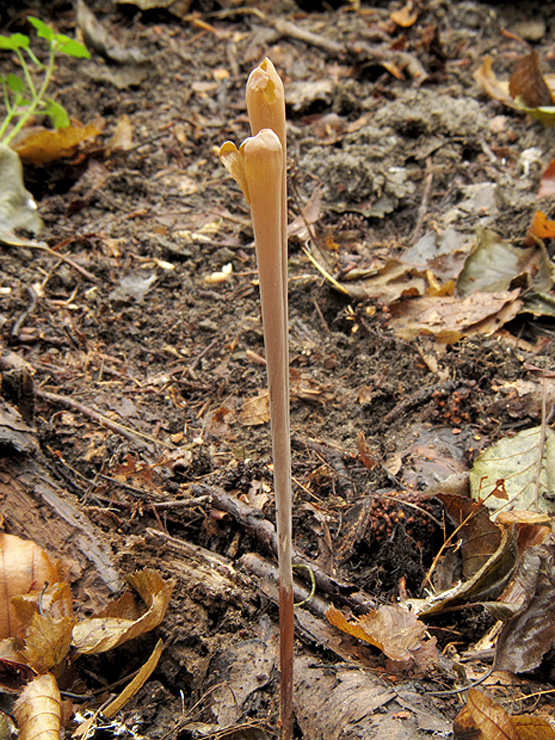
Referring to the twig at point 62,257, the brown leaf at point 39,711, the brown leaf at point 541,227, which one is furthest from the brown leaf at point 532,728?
the twig at point 62,257

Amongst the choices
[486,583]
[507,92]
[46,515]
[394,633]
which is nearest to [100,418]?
[46,515]

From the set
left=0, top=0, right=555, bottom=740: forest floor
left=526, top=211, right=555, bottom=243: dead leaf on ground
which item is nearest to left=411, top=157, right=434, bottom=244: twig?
left=0, top=0, right=555, bottom=740: forest floor

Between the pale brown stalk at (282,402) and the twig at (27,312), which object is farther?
the twig at (27,312)

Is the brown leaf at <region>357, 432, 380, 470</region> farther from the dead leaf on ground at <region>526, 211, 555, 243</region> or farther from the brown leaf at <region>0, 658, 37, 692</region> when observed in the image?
the dead leaf on ground at <region>526, 211, 555, 243</region>

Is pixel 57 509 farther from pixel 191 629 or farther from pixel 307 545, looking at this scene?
pixel 307 545

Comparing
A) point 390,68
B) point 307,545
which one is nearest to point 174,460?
point 307,545

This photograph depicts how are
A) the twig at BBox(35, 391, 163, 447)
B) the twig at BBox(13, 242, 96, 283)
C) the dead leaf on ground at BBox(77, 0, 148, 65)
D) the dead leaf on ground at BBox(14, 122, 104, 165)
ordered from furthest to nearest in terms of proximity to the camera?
the dead leaf on ground at BBox(77, 0, 148, 65) < the dead leaf on ground at BBox(14, 122, 104, 165) < the twig at BBox(13, 242, 96, 283) < the twig at BBox(35, 391, 163, 447)

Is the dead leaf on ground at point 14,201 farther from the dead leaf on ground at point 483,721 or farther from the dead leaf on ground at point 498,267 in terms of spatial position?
the dead leaf on ground at point 483,721
